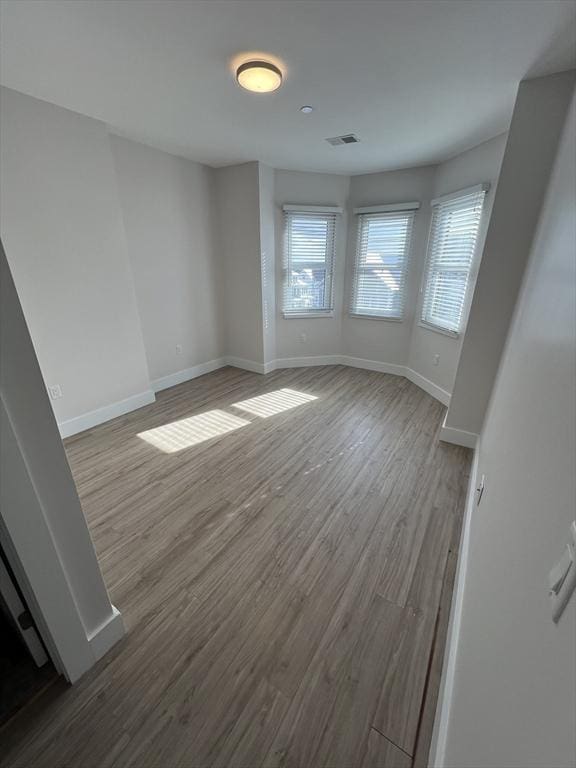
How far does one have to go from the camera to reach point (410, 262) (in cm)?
391

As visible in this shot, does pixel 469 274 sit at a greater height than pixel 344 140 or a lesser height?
lesser

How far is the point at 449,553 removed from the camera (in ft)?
5.67

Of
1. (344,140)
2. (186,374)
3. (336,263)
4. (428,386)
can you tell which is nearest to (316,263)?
(336,263)

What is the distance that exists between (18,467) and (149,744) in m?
1.01

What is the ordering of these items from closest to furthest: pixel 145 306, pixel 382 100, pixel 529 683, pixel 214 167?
1. pixel 529 683
2. pixel 382 100
3. pixel 145 306
4. pixel 214 167

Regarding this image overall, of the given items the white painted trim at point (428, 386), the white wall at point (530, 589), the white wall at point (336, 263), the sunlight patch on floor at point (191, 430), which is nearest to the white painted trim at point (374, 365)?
the white painted trim at point (428, 386)

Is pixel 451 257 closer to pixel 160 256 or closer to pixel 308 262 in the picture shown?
pixel 308 262

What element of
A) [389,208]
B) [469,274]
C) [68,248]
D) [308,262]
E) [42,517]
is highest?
[389,208]

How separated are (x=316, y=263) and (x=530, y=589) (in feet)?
14.0

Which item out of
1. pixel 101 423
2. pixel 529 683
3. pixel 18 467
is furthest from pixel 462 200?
pixel 101 423

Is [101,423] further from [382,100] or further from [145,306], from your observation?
[382,100]

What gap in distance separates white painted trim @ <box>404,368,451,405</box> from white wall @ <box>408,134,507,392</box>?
0.04 metres

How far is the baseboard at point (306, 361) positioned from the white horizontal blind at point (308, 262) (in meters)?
0.67

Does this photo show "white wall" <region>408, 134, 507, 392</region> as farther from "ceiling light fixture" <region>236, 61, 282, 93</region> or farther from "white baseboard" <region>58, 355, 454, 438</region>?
"ceiling light fixture" <region>236, 61, 282, 93</region>
